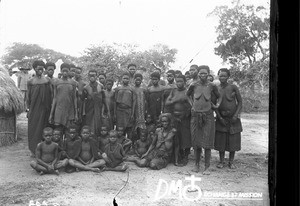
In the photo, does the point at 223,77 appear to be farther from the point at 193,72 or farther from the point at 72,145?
the point at 72,145

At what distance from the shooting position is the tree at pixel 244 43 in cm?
307

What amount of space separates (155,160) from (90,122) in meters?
0.94

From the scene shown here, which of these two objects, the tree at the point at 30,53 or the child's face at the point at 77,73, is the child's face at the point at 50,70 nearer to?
the tree at the point at 30,53

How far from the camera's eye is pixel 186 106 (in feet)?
13.2

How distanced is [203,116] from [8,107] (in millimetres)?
2399

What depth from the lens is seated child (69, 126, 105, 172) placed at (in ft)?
11.7

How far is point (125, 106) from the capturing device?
4.21 m

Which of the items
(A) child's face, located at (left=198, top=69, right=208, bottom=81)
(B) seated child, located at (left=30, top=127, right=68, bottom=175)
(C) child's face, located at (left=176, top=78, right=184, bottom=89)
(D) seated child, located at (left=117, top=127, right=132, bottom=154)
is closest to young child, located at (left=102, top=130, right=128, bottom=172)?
(D) seated child, located at (left=117, top=127, right=132, bottom=154)

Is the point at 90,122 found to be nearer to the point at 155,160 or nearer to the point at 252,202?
the point at 155,160

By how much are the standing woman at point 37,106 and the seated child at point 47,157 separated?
265mm

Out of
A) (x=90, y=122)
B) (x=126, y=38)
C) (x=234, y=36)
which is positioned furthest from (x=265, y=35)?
(x=90, y=122)

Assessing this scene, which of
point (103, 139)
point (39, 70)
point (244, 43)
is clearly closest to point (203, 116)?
point (244, 43)

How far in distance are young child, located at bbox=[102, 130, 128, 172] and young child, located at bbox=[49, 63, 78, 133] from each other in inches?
22.0

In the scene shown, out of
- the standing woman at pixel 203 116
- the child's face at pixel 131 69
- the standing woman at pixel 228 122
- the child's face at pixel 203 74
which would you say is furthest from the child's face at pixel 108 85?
the standing woman at pixel 228 122
